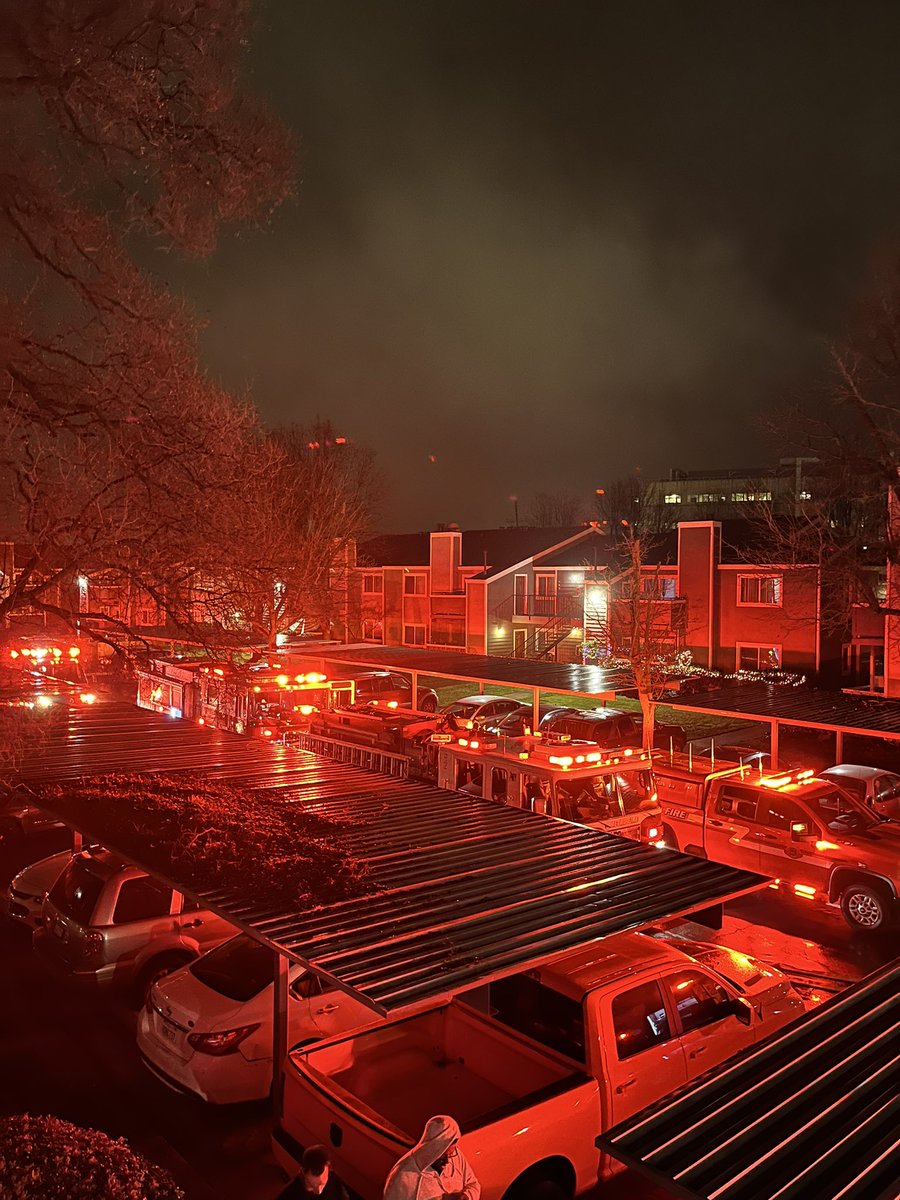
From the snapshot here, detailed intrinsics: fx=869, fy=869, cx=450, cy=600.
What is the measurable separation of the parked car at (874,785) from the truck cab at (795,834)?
7.12 feet

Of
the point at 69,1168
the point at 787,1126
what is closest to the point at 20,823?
the point at 69,1168

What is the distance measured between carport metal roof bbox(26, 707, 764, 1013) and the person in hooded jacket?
2.46 feet

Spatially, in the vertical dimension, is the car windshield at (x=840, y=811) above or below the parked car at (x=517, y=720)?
above

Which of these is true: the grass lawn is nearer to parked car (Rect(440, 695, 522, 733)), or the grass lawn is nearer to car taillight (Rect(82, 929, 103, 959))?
parked car (Rect(440, 695, 522, 733))

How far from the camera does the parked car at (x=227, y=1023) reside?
24.1 feet

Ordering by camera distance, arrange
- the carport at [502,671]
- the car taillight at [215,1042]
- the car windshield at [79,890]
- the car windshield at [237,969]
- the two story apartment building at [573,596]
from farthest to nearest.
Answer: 1. the two story apartment building at [573,596]
2. the carport at [502,671]
3. the car windshield at [79,890]
4. the car windshield at [237,969]
5. the car taillight at [215,1042]

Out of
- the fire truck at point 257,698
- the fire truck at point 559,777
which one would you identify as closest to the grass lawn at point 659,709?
the fire truck at point 257,698

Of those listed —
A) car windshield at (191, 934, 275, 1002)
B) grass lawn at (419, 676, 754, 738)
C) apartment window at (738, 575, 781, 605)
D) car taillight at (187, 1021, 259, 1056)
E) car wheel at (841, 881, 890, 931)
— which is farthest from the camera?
apartment window at (738, 575, 781, 605)

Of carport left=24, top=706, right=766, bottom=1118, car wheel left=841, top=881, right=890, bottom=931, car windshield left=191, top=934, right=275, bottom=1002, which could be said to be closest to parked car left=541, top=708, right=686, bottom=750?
car wheel left=841, top=881, right=890, bottom=931

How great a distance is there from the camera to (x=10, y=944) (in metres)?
11.3

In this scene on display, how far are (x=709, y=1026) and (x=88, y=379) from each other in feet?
26.7

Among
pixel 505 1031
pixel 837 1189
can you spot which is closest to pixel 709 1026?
pixel 505 1031

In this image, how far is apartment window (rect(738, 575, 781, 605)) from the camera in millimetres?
34969

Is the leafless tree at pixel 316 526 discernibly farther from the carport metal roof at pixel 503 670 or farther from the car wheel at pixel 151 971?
the car wheel at pixel 151 971
